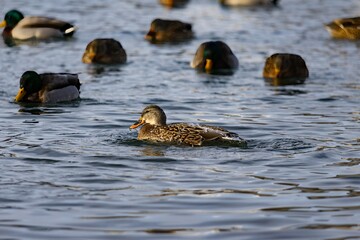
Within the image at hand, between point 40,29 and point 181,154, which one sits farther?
point 40,29

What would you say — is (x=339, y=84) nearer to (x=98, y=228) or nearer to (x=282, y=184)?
(x=282, y=184)

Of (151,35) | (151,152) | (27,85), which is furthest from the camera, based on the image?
(151,35)

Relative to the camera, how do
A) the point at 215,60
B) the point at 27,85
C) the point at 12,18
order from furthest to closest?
the point at 12,18 < the point at 215,60 < the point at 27,85

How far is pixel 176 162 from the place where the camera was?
12883 mm

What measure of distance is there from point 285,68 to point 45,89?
493 centimetres

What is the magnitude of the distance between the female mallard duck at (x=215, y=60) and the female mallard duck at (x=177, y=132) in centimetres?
744

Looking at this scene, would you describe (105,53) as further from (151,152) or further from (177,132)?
(151,152)

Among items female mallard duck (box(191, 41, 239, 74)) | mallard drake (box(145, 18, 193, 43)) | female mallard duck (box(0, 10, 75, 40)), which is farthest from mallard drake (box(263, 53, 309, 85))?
female mallard duck (box(0, 10, 75, 40))

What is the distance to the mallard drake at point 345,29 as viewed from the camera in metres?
27.1

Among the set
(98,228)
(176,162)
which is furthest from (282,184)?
(98,228)

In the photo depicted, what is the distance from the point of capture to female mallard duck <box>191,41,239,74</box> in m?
22.0

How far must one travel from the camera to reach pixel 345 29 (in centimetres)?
2709

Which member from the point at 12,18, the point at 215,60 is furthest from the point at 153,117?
the point at 12,18

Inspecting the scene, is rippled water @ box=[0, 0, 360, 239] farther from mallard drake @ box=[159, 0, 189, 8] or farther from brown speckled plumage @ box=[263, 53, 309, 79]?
mallard drake @ box=[159, 0, 189, 8]
